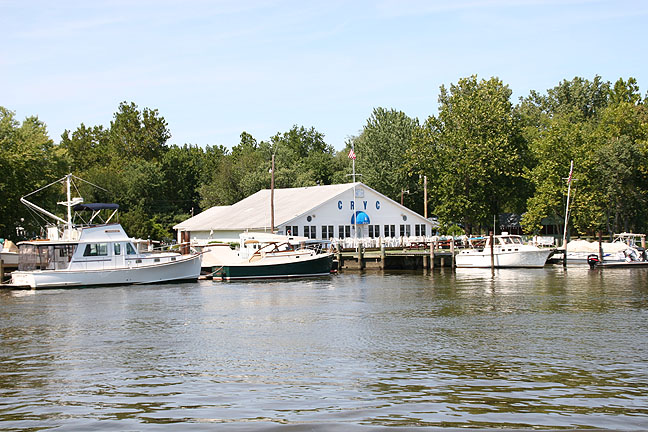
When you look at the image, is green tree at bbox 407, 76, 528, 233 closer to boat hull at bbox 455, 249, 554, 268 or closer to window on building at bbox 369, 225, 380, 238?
window on building at bbox 369, 225, 380, 238

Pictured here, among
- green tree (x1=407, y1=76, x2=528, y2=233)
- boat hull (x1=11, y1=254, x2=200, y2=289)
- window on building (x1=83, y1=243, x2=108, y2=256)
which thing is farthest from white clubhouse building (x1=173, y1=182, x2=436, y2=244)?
window on building (x1=83, y1=243, x2=108, y2=256)

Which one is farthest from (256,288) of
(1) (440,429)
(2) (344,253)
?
(1) (440,429)

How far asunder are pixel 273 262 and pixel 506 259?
17.8 meters

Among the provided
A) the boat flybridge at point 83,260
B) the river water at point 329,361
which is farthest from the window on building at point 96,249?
the river water at point 329,361

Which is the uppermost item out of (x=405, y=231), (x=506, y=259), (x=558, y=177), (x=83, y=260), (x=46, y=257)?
(x=558, y=177)

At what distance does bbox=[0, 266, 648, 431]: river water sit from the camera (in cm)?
1410

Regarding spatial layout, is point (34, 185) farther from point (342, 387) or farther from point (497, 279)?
point (342, 387)

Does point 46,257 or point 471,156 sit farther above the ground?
point 471,156

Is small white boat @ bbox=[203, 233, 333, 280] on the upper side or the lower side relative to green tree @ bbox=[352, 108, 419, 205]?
lower

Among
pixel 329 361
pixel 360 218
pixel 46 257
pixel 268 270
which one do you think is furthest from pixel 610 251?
pixel 329 361

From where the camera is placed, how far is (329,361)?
1981 centimetres

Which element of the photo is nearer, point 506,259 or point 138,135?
point 506,259

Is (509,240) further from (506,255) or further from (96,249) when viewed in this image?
(96,249)

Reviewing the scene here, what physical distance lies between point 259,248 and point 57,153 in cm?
2910
